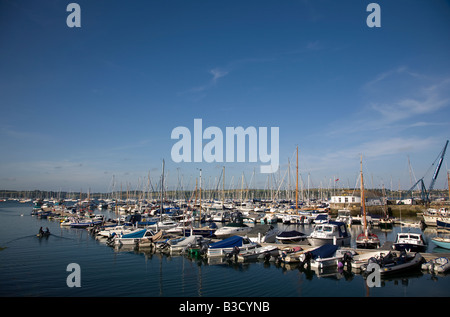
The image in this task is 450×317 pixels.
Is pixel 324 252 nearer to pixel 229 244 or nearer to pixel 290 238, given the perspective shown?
pixel 229 244

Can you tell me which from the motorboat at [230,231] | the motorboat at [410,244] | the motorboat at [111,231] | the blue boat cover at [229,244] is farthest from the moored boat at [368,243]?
the motorboat at [111,231]

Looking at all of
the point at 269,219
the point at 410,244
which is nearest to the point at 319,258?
the point at 410,244

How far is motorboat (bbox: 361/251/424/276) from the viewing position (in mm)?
22000

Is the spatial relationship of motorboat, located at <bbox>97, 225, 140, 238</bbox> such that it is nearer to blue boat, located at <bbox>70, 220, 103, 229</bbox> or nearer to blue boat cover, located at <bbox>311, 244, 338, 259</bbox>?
blue boat, located at <bbox>70, 220, 103, 229</bbox>

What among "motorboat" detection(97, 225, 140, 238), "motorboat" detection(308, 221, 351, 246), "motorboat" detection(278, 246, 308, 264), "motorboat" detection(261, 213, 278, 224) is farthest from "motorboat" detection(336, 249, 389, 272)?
"motorboat" detection(261, 213, 278, 224)

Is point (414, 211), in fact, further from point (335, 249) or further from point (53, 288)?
point (53, 288)

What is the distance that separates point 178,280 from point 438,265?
2066cm

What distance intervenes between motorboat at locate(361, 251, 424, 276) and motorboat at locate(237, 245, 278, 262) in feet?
26.6

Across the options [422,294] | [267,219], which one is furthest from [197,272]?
[267,219]

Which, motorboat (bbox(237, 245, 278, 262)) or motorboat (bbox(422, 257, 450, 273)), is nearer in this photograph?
motorboat (bbox(422, 257, 450, 273))

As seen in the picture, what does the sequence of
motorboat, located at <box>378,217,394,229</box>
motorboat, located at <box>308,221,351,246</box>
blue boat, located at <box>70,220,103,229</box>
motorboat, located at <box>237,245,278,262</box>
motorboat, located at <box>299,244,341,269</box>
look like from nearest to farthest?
motorboat, located at <box>299,244,341,269</box> → motorboat, located at <box>237,245,278,262</box> → motorboat, located at <box>308,221,351,246</box> → motorboat, located at <box>378,217,394,229</box> → blue boat, located at <box>70,220,103,229</box>

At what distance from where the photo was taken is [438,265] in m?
22.9

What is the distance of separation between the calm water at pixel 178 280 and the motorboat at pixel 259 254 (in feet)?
3.98
